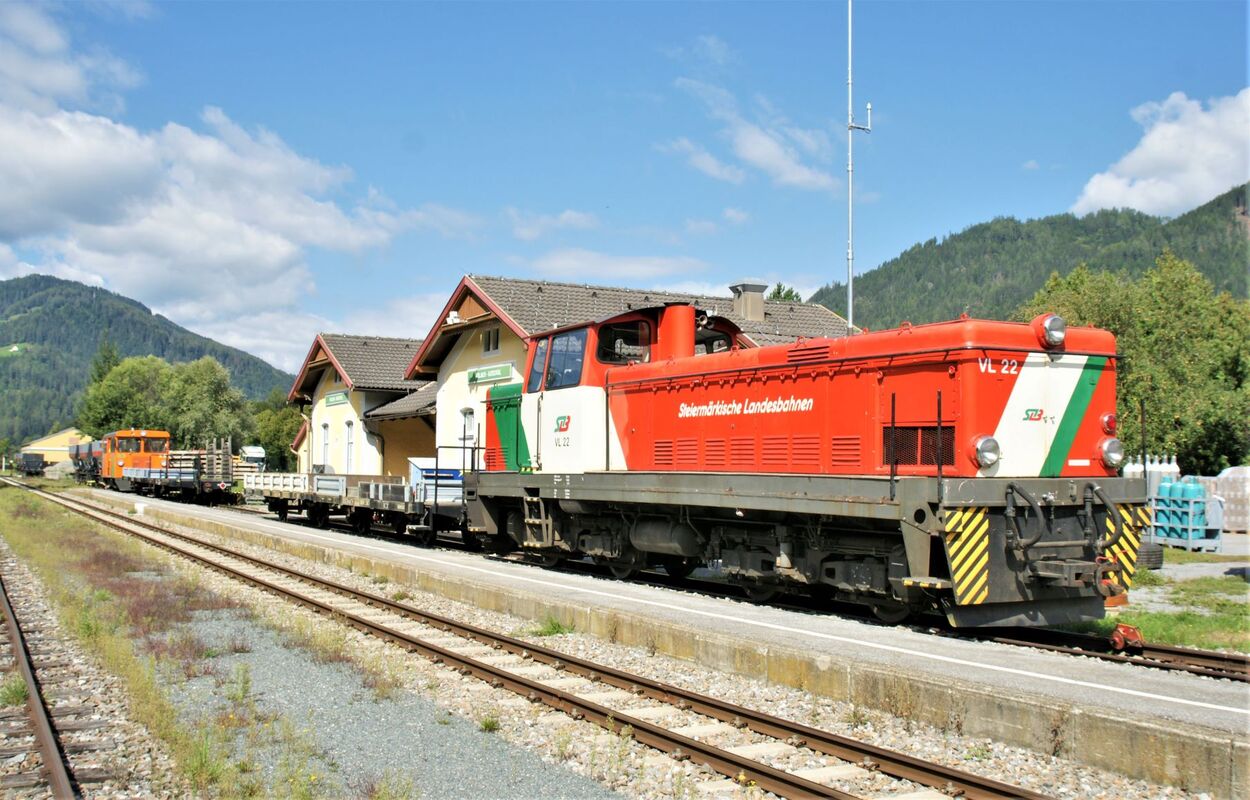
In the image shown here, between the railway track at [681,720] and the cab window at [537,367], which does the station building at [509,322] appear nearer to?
the cab window at [537,367]

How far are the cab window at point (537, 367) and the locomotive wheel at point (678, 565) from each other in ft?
11.8

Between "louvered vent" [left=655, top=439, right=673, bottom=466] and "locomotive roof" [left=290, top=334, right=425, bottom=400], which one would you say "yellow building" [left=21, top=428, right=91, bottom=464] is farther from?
"louvered vent" [left=655, top=439, right=673, bottom=466]

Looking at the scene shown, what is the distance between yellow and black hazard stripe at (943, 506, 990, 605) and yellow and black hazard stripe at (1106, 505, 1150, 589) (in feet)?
4.90

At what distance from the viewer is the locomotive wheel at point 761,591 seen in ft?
39.2

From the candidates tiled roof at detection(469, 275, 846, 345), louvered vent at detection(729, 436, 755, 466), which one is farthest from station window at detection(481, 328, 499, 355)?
louvered vent at detection(729, 436, 755, 466)

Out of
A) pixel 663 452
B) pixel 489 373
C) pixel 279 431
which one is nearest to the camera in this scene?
pixel 663 452

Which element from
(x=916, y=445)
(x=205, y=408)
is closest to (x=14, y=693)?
(x=916, y=445)

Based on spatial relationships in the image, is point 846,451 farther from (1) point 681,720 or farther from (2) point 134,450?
(2) point 134,450

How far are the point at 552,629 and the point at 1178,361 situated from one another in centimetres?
3281

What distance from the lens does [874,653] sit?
8.48m

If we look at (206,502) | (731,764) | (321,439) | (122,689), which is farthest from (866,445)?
(206,502)

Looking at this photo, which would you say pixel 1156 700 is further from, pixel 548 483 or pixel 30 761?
pixel 548 483

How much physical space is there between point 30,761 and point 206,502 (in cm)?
3751

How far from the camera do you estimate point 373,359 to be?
119 feet
